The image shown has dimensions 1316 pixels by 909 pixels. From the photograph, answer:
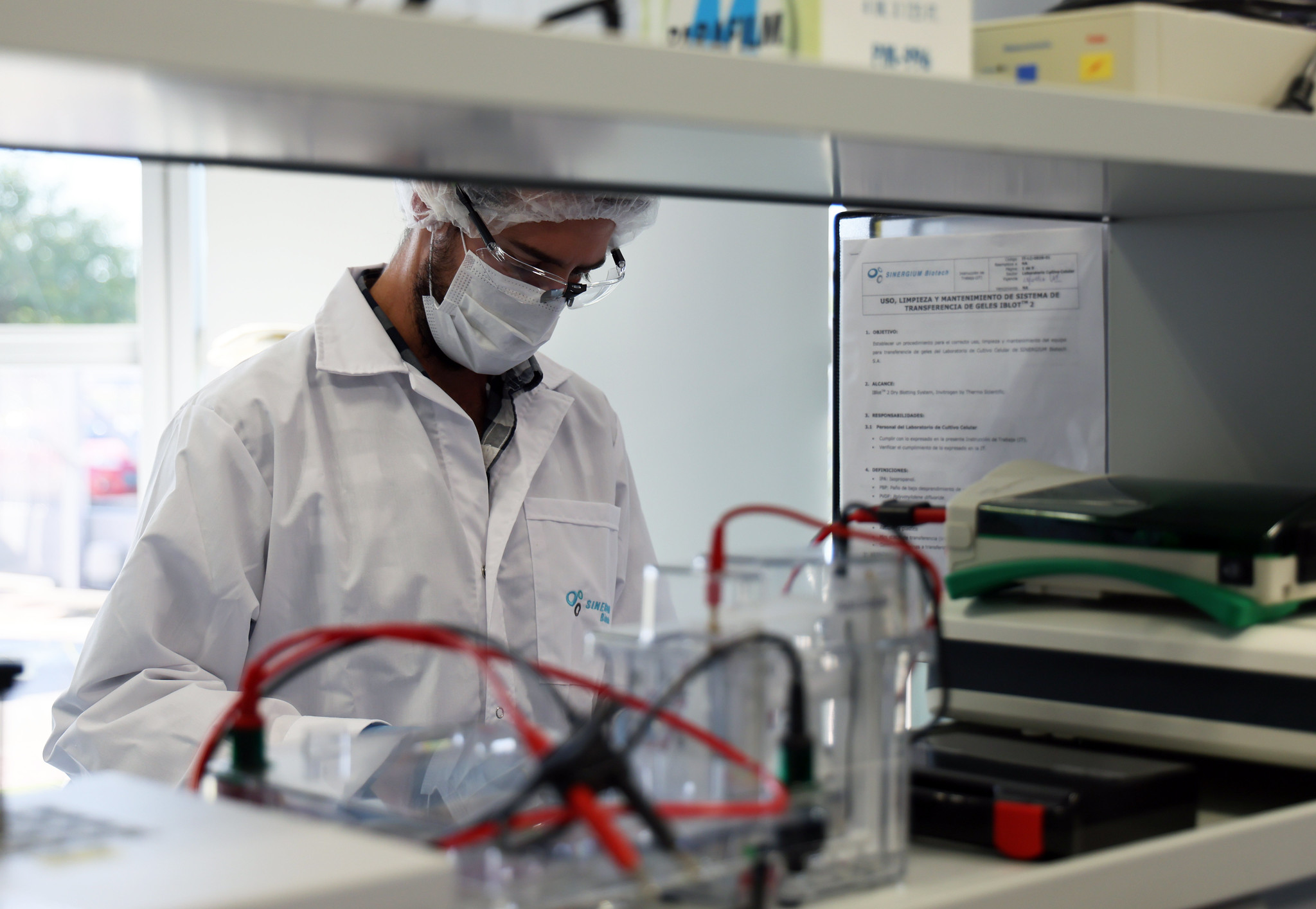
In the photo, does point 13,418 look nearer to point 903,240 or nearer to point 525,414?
point 525,414

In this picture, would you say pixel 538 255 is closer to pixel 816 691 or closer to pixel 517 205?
pixel 517 205

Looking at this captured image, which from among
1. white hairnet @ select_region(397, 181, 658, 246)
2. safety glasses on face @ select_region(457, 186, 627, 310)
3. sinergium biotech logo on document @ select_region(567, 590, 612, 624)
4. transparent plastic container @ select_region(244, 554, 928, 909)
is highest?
white hairnet @ select_region(397, 181, 658, 246)

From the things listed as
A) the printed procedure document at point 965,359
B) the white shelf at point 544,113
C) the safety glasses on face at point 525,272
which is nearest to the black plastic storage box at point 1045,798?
the white shelf at point 544,113

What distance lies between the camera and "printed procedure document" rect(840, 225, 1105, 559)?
1.47 meters

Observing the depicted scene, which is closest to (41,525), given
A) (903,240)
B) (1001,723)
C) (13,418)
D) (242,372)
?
(13,418)

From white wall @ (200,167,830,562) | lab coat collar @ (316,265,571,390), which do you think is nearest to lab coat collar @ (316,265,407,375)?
lab coat collar @ (316,265,571,390)

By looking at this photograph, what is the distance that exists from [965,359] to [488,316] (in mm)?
632

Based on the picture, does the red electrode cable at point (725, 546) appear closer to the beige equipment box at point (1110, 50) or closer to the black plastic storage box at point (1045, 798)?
the black plastic storage box at point (1045, 798)

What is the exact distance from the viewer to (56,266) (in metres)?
4.25

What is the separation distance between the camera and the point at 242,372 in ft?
5.55

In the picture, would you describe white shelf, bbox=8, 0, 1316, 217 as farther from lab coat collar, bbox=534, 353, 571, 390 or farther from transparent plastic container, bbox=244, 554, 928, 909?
lab coat collar, bbox=534, 353, 571, 390

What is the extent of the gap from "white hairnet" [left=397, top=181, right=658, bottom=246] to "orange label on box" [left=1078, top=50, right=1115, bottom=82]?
31.4 inches

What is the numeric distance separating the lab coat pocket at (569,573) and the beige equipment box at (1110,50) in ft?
3.60

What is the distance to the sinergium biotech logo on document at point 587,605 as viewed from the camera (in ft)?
6.01
